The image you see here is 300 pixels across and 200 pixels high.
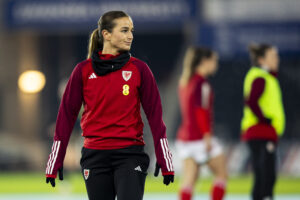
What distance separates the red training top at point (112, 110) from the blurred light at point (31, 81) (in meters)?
23.3

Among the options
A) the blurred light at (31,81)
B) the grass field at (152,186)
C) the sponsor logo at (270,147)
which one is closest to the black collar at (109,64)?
the sponsor logo at (270,147)

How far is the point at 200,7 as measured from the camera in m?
23.8

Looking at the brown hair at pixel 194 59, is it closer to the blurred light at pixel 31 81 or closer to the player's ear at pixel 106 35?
the player's ear at pixel 106 35

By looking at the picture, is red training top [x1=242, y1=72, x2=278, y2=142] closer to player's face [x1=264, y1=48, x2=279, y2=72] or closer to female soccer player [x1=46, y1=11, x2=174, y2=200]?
player's face [x1=264, y1=48, x2=279, y2=72]

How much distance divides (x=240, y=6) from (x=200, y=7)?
119 centimetres

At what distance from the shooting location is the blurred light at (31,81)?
29.3 metres

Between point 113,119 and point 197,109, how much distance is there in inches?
161

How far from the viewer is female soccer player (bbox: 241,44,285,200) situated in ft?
28.7

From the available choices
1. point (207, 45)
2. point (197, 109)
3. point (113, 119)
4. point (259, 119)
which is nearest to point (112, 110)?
point (113, 119)

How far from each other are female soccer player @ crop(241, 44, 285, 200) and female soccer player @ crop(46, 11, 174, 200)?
10.4 ft

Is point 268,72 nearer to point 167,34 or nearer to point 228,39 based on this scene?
point 228,39

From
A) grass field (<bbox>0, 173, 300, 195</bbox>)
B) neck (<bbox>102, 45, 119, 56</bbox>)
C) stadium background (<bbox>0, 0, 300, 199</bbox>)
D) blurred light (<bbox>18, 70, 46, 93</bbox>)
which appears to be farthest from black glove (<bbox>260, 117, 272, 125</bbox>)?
blurred light (<bbox>18, 70, 46, 93</bbox>)

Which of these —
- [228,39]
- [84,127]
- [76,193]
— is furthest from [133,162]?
[228,39]

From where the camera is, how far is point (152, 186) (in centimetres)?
1856
